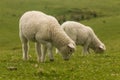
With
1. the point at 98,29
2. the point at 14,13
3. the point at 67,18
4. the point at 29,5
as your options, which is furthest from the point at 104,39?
the point at 29,5

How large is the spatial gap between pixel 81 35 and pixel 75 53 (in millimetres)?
3766

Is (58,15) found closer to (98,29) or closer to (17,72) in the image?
(98,29)

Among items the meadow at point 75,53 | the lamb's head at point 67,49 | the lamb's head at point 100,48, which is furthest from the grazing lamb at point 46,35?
A: the lamb's head at point 100,48

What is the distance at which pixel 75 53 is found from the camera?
101ft

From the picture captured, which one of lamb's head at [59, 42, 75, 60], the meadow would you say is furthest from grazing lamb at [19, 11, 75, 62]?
the meadow

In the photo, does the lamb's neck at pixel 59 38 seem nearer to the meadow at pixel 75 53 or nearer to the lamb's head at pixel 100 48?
the meadow at pixel 75 53

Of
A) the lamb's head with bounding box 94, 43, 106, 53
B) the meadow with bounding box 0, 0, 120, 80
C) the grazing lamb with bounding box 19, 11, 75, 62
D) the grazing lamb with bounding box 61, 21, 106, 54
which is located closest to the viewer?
the meadow with bounding box 0, 0, 120, 80

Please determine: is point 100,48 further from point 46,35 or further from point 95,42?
point 46,35

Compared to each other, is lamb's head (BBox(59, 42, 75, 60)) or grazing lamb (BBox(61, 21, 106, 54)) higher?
lamb's head (BBox(59, 42, 75, 60))

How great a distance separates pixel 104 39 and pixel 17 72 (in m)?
40.3

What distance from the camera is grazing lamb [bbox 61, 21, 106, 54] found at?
26672mm

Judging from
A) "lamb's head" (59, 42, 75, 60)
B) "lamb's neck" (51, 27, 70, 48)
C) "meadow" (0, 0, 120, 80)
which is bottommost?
"meadow" (0, 0, 120, 80)

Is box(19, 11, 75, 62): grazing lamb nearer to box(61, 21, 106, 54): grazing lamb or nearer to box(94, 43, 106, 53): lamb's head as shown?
box(61, 21, 106, 54): grazing lamb

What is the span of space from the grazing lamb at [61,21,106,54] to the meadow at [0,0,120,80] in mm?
977
